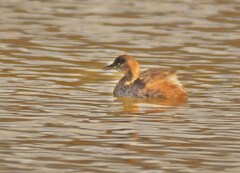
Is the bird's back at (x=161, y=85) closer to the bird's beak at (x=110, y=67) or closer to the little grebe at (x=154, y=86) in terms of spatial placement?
the little grebe at (x=154, y=86)

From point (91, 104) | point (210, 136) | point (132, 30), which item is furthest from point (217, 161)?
point (132, 30)

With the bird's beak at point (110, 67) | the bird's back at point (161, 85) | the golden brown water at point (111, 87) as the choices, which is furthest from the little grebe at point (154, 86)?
the bird's beak at point (110, 67)

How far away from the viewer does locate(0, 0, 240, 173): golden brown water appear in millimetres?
11023

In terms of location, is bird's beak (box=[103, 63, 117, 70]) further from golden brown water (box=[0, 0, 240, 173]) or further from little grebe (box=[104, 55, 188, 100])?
little grebe (box=[104, 55, 188, 100])

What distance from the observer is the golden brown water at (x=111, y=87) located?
11023 millimetres

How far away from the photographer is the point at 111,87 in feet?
54.0

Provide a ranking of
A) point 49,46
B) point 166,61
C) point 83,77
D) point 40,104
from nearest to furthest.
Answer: point 40,104 → point 83,77 → point 166,61 → point 49,46

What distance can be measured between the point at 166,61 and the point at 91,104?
3885 millimetres

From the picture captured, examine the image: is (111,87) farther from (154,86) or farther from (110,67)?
(154,86)

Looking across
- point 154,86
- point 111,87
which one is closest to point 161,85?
point 154,86

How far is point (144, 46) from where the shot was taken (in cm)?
1952

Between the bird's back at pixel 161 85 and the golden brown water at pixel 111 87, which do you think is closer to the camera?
the golden brown water at pixel 111 87

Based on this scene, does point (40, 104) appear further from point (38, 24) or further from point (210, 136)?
point (38, 24)

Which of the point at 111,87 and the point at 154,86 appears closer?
the point at 154,86
